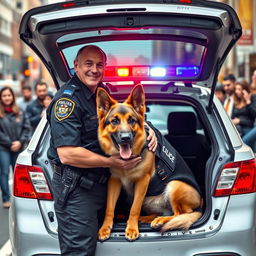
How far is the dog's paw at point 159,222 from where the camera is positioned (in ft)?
11.2

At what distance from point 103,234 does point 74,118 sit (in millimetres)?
776

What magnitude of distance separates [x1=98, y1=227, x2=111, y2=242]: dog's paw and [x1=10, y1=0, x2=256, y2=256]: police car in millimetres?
34

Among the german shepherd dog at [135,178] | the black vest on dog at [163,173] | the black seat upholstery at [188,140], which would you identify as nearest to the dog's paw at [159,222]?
the german shepherd dog at [135,178]

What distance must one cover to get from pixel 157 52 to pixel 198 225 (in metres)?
1.62

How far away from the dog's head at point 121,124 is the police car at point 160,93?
0.46m

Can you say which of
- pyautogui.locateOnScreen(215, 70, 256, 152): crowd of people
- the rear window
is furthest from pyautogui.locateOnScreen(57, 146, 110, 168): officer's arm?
pyautogui.locateOnScreen(215, 70, 256, 152): crowd of people

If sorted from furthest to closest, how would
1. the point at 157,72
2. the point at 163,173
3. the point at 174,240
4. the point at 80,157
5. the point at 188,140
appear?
the point at 188,140 < the point at 157,72 < the point at 163,173 < the point at 174,240 < the point at 80,157

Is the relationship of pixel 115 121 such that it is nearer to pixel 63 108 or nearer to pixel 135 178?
pixel 63 108

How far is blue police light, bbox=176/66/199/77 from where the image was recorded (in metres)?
4.24

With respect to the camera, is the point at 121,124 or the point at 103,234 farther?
the point at 103,234

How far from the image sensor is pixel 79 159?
10.4 ft

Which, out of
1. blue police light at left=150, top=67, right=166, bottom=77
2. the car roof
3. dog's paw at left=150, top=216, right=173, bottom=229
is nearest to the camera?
the car roof

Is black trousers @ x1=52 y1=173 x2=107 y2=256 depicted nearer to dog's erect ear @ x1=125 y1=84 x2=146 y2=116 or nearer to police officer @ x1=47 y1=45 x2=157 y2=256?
police officer @ x1=47 y1=45 x2=157 y2=256

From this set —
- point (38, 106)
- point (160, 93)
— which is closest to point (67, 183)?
point (160, 93)
